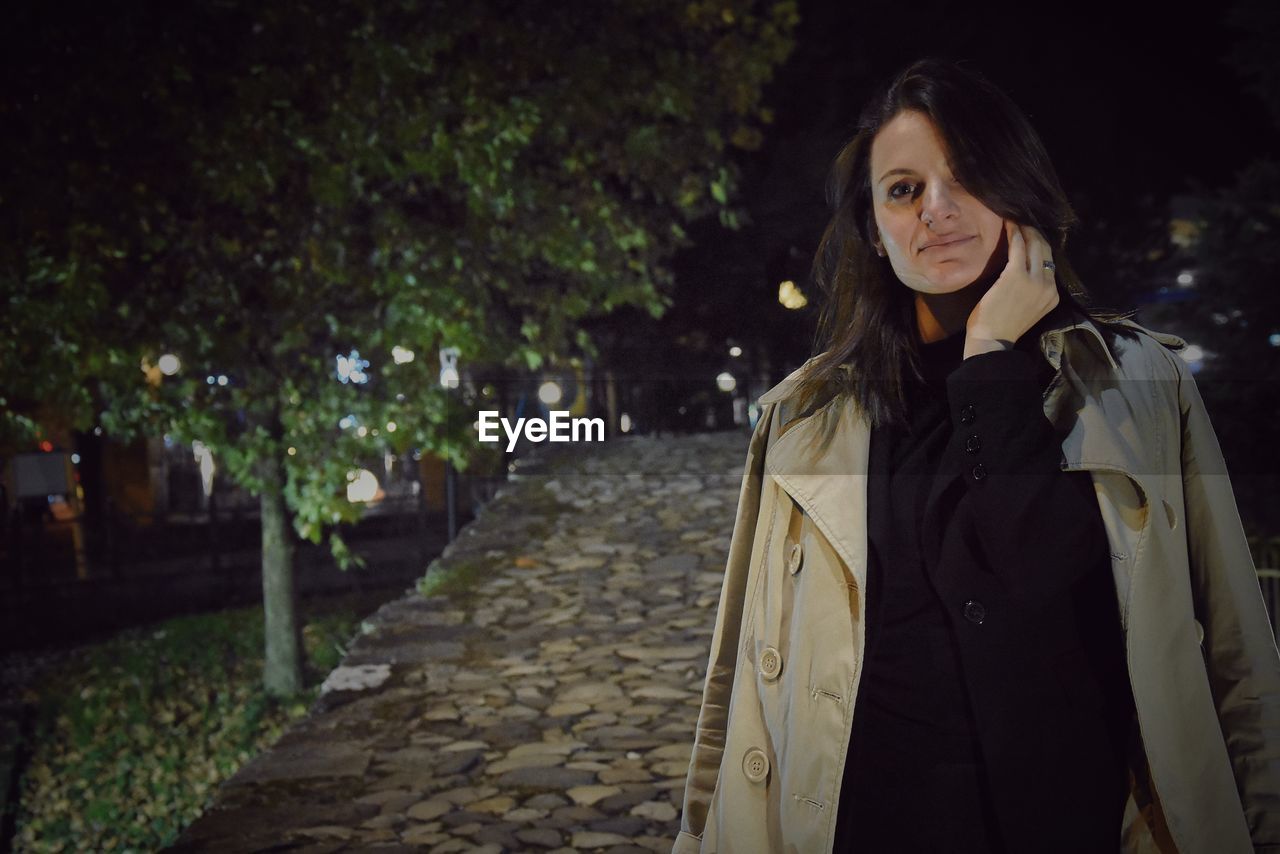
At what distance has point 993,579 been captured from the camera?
5.42 feet

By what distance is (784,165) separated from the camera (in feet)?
67.5

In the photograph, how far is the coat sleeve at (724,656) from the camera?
2.03 meters

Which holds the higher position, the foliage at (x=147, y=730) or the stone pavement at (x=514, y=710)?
the stone pavement at (x=514, y=710)

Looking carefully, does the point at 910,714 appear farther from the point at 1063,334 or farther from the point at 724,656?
the point at 1063,334

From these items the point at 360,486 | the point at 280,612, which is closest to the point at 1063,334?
the point at 360,486

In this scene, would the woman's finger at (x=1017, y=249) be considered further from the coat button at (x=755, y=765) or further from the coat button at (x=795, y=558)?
the coat button at (x=755, y=765)

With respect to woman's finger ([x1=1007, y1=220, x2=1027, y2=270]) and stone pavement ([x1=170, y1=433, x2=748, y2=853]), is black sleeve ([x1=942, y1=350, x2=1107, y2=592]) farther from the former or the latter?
stone pavement ([x1=170, y1=433, x2=748, y2=853])

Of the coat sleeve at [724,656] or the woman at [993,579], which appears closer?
the woman at [993,579]

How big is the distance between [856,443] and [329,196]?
24.4 ft

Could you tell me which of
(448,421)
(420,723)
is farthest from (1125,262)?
(420,723)

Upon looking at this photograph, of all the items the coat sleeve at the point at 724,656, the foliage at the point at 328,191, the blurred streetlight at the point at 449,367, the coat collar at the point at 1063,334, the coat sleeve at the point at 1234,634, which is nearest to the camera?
the coat sleeve at the point at 1234,634

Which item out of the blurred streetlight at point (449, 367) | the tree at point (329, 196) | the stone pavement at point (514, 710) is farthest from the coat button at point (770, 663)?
the blurred streetlight at point (449, 367)

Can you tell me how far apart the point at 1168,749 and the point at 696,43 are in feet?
34.1

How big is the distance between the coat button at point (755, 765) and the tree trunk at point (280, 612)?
946cm
